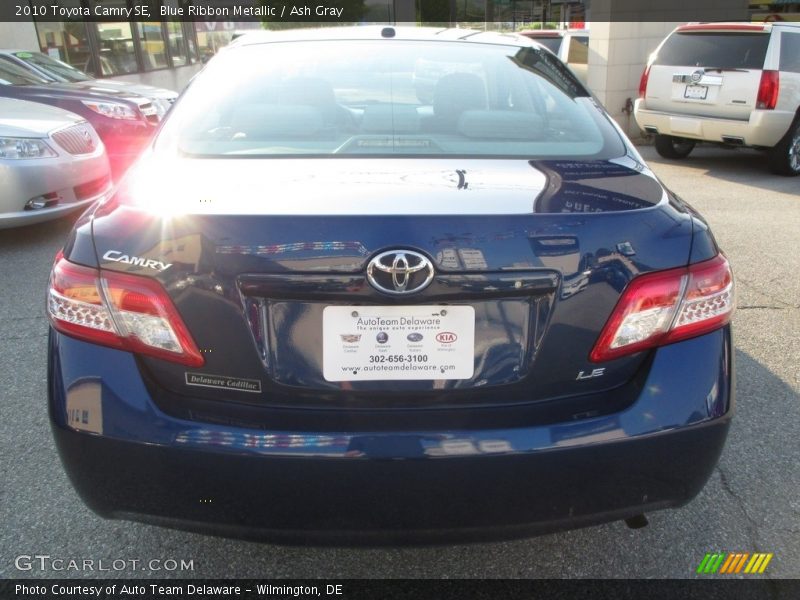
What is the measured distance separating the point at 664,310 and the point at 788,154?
7974mm

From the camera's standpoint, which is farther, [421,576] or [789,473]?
[789,473]

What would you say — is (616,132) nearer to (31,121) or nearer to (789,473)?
(789,473)

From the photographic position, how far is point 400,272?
157 centimetres

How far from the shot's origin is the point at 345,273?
158cm

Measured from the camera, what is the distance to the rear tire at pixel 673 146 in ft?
31.9

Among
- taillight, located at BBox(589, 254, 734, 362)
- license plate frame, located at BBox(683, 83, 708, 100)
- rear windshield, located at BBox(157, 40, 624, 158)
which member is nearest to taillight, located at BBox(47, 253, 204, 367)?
rear windshield, located at BBox(157, 40, 624, 158)

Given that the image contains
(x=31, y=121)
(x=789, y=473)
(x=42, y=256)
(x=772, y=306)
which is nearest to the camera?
(x=789, y=473)

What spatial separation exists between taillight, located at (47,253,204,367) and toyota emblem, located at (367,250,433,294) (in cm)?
47

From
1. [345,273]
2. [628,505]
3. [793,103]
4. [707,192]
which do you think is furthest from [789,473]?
[793,103]

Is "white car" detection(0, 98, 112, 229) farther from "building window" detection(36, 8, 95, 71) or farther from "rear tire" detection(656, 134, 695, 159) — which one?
"building window" detection(36, 8, 95, 71)

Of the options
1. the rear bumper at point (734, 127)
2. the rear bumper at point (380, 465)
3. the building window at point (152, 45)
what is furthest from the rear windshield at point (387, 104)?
the building window at point (152, 45)

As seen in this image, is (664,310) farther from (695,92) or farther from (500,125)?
(695,92)

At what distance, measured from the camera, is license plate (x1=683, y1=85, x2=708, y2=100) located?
28.0 feet

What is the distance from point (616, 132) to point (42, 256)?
182 inches
